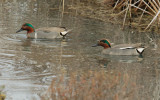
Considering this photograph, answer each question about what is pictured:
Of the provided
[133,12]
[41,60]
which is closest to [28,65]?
[41,60]

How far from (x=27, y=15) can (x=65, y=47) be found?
407cm

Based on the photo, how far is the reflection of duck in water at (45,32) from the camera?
1225 cm

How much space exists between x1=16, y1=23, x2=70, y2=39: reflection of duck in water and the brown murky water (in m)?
0.26

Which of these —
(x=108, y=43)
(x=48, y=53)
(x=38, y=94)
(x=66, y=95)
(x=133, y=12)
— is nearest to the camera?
(x=66, y=95)

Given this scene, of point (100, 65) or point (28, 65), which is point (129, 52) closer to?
point (100, 65)

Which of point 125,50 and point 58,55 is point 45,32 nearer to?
point 58,55

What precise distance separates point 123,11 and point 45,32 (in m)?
3.44

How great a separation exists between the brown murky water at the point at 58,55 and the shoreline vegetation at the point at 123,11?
655mm

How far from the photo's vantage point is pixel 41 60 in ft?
30.9

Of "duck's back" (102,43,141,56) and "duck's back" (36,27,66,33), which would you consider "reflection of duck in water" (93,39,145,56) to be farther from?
"duck's back" (36,27,66,33)

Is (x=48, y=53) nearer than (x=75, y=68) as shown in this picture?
No

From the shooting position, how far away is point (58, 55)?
10.0m

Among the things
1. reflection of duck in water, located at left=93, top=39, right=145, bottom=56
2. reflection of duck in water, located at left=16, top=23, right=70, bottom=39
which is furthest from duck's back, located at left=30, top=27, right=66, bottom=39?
reflection of duck in water, located at left=93, top=39, right=145, bottom=56

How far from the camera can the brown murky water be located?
7.66 meters
